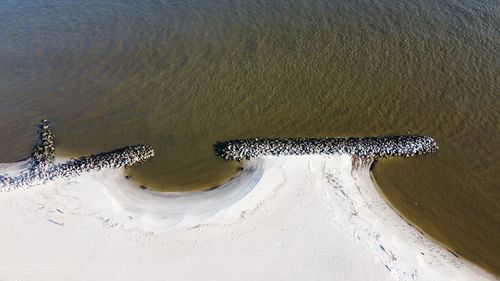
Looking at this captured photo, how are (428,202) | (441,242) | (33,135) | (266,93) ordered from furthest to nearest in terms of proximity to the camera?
(266,93)
(33,135)
(428,202)
(441,242)

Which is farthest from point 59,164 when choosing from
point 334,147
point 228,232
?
point 334,147

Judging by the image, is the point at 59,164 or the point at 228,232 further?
the point at 59,164

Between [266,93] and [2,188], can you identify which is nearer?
[2,188]

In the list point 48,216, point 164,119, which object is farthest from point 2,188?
point 164,119

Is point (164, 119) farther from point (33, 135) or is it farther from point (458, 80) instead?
point (458, 80)

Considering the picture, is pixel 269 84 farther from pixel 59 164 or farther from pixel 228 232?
pixel 59 164

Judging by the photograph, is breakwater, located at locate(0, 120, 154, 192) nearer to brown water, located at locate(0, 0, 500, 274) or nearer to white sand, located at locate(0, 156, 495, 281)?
white sand, located at locate(0, 156, 495, 281)

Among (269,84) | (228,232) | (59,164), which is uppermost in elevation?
(269,84)
